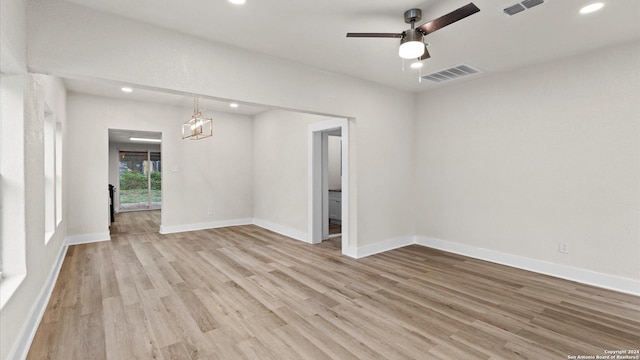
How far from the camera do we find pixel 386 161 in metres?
4.86

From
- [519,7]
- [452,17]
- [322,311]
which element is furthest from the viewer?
[322,311]

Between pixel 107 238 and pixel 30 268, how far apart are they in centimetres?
369

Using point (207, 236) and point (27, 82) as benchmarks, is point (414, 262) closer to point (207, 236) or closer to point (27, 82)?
point (207, 236)

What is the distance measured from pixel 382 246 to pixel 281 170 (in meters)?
2.77

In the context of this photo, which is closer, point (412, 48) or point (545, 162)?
point (412, 48)

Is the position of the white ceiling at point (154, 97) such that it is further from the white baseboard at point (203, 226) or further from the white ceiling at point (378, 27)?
the white baseboard at point (203, 226)

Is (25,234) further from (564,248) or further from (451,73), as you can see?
(564,248)

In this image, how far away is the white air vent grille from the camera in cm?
238

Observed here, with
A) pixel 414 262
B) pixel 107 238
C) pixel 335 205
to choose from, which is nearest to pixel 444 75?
pixel 414 262

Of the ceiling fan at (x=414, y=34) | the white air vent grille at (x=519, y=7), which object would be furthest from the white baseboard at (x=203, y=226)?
the white air vent grille at (x=519, y=7)

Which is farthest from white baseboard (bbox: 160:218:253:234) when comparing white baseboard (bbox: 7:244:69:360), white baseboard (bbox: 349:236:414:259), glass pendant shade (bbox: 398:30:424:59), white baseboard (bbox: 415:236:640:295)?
glass pendant shade (bbox: 398:30:424:59)

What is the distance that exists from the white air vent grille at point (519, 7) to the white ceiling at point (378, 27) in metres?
0.06

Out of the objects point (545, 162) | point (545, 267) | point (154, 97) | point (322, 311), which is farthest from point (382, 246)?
point (154, 97)

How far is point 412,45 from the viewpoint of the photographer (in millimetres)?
2340
